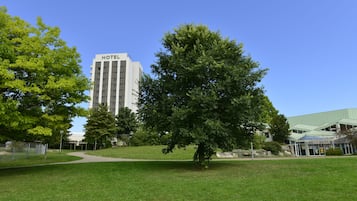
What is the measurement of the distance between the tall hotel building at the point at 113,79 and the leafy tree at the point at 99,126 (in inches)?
1943

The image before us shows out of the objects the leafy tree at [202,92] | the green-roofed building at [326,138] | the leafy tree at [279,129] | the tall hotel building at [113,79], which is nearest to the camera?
the leafy tree at [202,92]

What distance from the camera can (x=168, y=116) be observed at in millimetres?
14125

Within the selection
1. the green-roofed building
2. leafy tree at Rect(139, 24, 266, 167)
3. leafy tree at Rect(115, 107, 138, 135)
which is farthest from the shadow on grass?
leafy tree at Rect(115, 107, 138, 135)

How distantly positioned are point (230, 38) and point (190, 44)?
2444 mm

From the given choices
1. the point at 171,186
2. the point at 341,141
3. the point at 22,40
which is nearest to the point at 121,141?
the point at 341,141

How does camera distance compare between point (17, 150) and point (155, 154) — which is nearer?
point (17, 150)

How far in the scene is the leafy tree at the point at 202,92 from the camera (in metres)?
13.1

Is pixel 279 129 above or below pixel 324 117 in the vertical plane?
below

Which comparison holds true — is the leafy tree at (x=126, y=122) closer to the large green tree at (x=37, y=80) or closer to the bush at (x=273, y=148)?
the bush at (x=273, y=148)

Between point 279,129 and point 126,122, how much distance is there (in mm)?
35376

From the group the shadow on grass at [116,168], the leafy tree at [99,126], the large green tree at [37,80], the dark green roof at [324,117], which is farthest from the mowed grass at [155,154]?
the dark green roof at [324,117]

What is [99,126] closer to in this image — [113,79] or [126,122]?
[126,122]

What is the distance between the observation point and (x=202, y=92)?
523 inches

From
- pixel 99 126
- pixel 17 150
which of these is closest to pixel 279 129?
pixel 99 126
